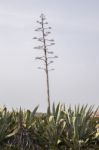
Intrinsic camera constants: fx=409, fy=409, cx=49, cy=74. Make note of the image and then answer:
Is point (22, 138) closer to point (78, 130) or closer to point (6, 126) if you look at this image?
point (6, 126)

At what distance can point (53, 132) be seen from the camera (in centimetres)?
1180

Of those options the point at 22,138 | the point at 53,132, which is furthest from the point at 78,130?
the point at 22,138

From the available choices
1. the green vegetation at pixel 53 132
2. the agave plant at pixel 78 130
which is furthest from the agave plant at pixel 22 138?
the agave plant at pixel 78 130

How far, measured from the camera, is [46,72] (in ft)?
105

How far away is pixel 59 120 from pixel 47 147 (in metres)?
0.97

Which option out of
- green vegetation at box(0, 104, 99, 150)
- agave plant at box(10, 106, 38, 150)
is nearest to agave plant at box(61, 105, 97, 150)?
green vegetation at box(0, 104, 99, 150)

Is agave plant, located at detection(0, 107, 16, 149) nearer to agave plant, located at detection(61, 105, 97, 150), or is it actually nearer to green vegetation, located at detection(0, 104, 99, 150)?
green vegetation, located at detection(0, 104, 99, 150)

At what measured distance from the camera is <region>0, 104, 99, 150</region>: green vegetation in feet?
38.1

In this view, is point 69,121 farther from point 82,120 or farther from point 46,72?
point 46,72

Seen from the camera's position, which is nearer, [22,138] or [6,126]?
[22,138]

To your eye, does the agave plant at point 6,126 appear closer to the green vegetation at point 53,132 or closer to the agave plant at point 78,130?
the green vegetation at point 53,132

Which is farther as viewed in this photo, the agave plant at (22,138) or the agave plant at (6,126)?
the agave plant at (6,126)

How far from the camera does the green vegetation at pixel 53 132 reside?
11.6 meters

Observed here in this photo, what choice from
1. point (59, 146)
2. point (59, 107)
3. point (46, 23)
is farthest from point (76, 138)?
point (46, 23)
